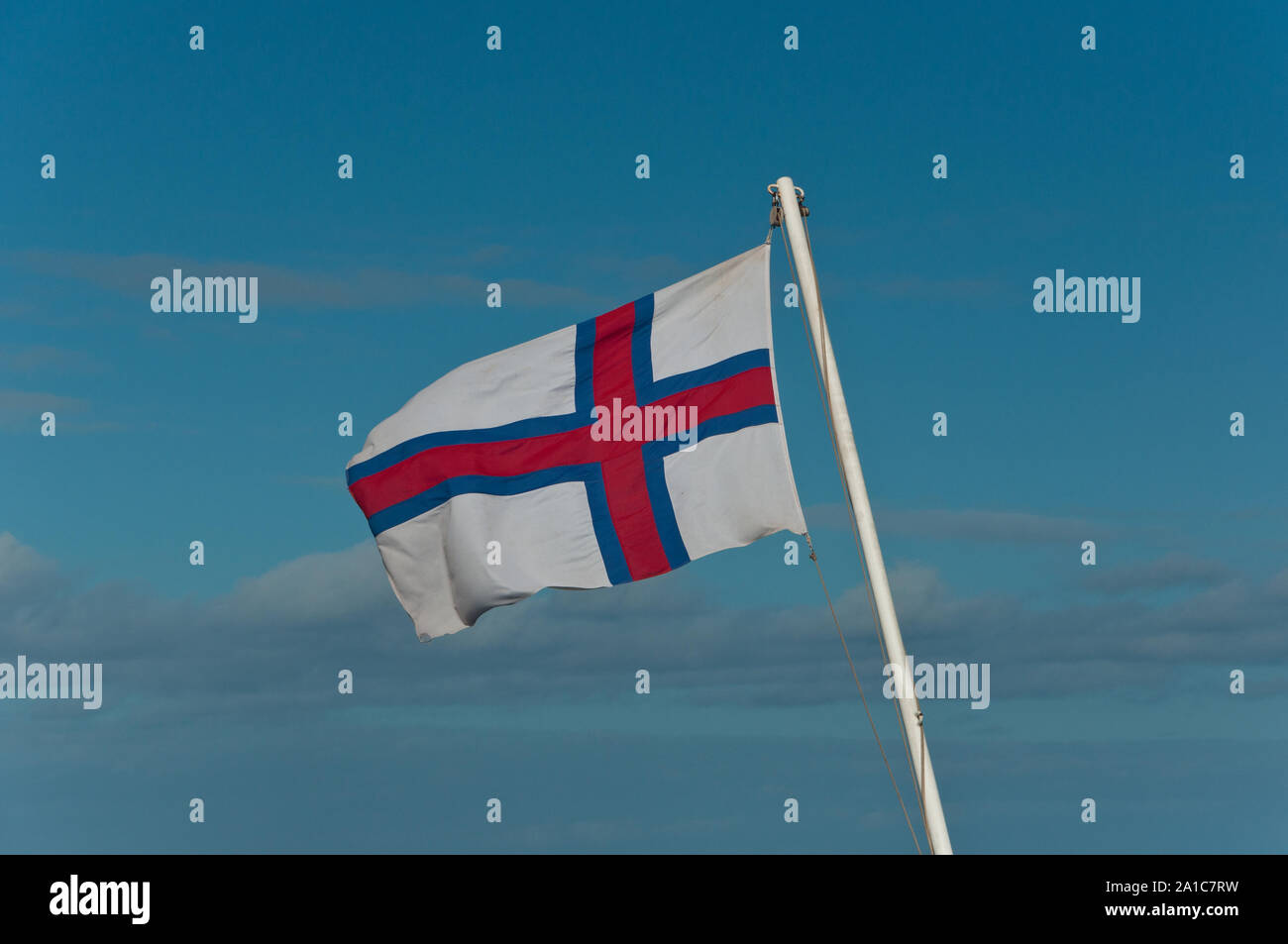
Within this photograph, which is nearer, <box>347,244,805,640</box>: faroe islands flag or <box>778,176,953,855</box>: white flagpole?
<box>778,176,953,855</box>: white flagpole

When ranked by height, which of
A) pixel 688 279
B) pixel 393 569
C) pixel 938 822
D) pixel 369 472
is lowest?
pixel 938 822

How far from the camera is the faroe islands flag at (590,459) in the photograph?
23047 millimetres

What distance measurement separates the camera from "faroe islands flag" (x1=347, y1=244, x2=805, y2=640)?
2305 cm

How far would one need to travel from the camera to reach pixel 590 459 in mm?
24250

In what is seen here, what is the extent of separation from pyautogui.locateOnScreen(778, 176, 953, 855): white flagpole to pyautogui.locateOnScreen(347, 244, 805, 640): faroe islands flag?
172 cm

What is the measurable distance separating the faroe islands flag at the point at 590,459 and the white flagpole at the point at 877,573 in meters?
1.72

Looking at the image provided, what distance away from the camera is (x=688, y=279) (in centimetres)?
2420
